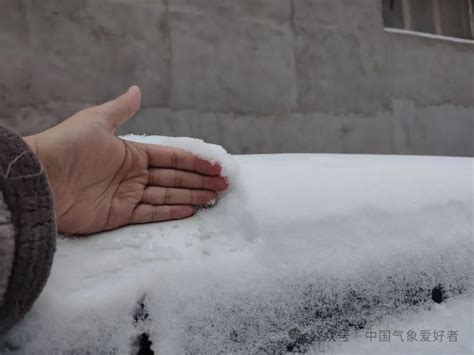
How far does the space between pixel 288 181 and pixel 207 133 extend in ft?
5.53

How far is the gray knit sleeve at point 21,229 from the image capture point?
19.8 inches

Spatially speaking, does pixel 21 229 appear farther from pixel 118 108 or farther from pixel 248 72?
pixel 248 72

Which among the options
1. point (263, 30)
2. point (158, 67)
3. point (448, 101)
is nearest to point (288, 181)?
point (158, 67)

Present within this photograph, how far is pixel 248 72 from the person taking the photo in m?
2.49

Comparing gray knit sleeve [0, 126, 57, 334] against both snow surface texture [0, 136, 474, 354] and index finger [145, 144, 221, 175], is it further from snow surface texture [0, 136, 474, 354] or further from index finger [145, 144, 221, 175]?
index finger [145, 144, 221, 175]

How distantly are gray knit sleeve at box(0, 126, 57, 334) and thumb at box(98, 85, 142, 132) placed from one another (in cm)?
30

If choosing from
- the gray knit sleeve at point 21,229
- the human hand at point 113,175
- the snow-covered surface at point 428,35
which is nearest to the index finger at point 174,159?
the human hand at point 113,175

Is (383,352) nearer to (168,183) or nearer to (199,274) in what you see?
(199,274)

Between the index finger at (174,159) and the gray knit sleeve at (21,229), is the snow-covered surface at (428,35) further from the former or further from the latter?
the gray knit sleeve at (21,229)

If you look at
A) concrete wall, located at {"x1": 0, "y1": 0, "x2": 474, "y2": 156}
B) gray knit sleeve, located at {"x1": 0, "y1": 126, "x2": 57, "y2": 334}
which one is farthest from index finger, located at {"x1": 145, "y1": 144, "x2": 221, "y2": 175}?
concrete wall, located at {"x1": 0, "y1": 0, "x2": 474, "y2": 156}

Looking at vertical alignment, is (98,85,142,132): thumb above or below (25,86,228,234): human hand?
above

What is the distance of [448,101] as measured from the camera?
10.6 feet

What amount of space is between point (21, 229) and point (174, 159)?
421mm

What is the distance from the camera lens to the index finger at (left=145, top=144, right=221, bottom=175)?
0.87m
